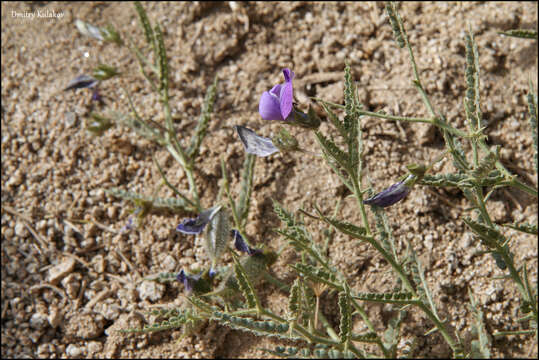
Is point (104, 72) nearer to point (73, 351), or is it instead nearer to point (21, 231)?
point (21, 231)

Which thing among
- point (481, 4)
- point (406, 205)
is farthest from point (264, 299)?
point (481, 4)

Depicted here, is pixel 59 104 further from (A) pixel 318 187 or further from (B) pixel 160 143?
(A) pixel 318 187

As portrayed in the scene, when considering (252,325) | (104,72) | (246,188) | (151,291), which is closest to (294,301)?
(252,325)

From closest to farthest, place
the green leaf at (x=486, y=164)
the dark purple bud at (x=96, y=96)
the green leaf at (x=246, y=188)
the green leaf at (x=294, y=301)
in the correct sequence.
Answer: the green leaf at (x=486, y=164), the green leaf at (x=294, y=301), the green leaf at (x=246, y=188), the dark purple bud at (x=96, y=96)

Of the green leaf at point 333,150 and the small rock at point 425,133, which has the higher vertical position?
the green leaf at point 333,150

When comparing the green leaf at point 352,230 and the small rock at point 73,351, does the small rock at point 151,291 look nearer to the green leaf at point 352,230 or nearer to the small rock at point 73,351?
the small rock at point 73,351

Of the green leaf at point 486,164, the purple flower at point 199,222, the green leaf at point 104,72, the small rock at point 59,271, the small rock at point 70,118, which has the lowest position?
the small rock at point 59,271

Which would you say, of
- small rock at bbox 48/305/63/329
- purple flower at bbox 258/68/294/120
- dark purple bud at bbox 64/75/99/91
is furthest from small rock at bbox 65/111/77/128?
purple flower at bbox 258/68/294/120

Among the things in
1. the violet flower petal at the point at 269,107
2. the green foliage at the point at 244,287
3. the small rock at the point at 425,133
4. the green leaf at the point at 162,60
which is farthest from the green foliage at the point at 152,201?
the small rock at the point at 425,133
